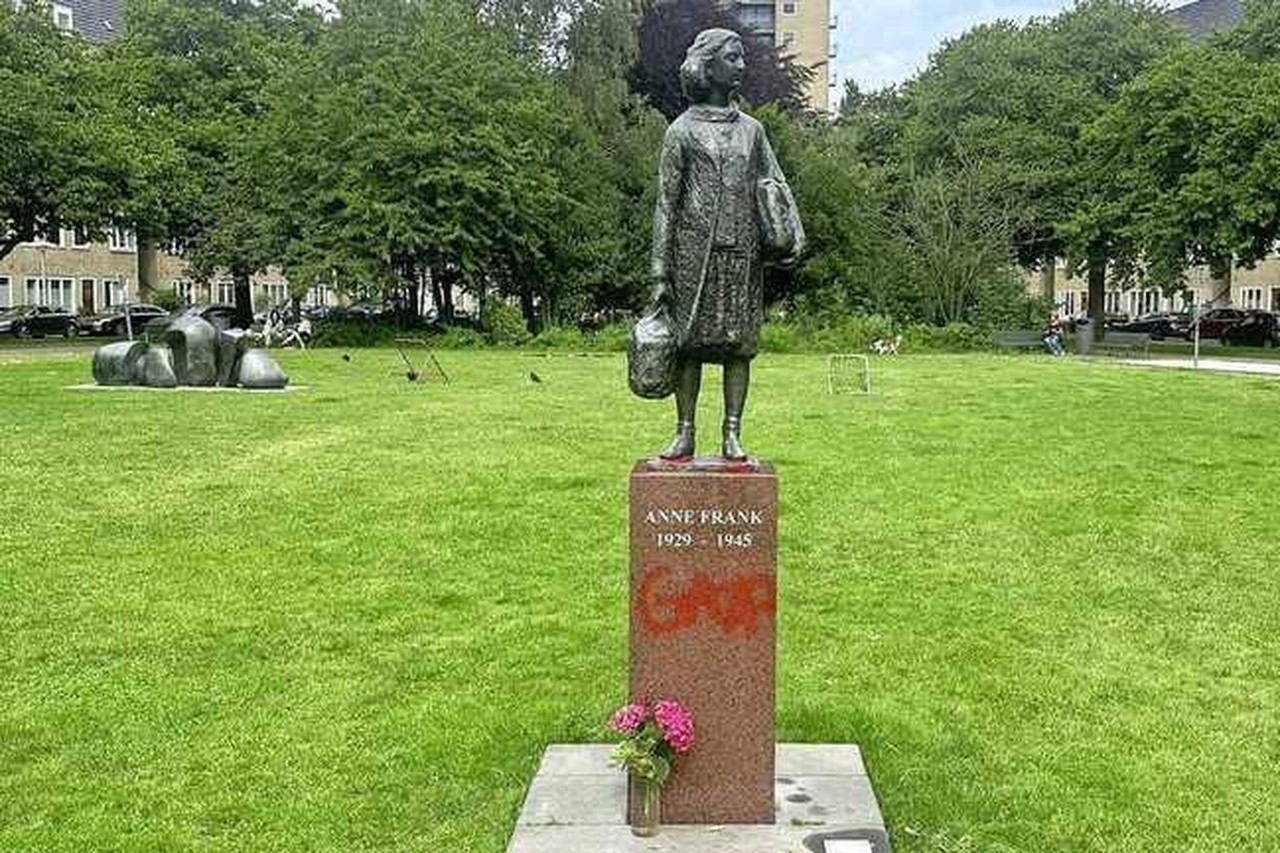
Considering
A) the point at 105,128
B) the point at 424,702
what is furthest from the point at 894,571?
the point at 105,128

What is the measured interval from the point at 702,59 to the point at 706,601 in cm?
232

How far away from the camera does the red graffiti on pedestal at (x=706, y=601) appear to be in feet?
18.6

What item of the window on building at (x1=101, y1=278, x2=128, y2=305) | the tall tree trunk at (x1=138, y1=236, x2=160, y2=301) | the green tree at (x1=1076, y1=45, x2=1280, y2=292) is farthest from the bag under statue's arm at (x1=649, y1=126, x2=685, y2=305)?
the window on building at (x1=101, y1=278, x2=128, y2=305)

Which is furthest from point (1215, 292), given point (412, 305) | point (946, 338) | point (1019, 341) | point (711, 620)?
point (711, 620)

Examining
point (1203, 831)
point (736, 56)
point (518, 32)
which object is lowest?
point (1203, 831)

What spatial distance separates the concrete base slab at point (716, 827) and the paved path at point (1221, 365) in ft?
90.7

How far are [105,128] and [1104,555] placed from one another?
3534cm

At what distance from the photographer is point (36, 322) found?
4994cm

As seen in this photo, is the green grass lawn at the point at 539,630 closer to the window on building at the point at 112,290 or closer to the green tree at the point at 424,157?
the green tree at the point at 424,157

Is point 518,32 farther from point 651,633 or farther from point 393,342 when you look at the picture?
point 651,633

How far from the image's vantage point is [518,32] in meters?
46.2

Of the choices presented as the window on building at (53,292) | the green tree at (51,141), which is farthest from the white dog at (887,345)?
the window on building at (53,292)

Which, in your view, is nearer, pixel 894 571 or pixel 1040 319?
pixel 894 571

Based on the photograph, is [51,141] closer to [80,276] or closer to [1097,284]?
[80,276]
